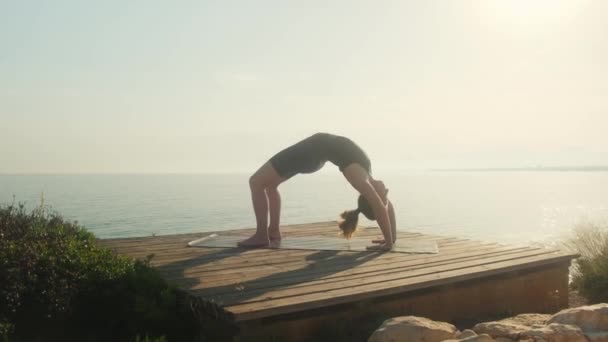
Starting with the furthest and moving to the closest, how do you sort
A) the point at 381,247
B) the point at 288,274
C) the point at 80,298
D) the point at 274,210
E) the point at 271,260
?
the point at 274,210 < the point at 381,247 < the point at 271,260 < the point at 288,274 < the point at 80,298

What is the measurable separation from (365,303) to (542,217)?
43.1 metres

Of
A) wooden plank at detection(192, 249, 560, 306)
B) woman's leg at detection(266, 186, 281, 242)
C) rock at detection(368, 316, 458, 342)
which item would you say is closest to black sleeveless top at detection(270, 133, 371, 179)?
woman's leg at detection(266, 186, 281, 242)

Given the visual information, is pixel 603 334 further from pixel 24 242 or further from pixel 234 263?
pixel 24 242

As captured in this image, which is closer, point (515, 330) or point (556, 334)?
point (556, 334)

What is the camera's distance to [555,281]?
6238 mm

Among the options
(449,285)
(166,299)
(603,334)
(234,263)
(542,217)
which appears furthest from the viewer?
(542,217)

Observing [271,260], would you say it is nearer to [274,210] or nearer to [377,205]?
[377,205]

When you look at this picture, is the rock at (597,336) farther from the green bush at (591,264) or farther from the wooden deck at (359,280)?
the green bush at (591,264)

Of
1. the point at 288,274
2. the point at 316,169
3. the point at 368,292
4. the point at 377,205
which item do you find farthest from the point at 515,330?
the point at 316,169

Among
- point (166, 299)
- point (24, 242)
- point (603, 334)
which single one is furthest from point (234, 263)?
point (603, 334)

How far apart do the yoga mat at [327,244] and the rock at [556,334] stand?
9.31 feet

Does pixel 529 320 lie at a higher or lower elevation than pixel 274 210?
lower

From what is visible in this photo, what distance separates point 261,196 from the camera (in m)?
6.55

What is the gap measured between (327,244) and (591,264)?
3743 millimetres
